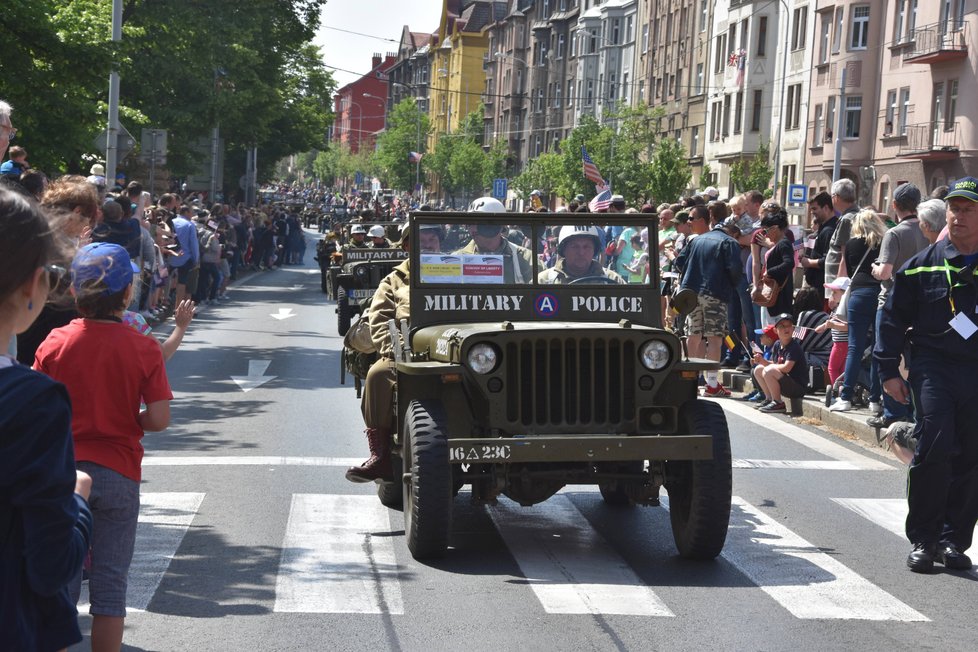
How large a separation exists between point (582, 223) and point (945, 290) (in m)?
2.15

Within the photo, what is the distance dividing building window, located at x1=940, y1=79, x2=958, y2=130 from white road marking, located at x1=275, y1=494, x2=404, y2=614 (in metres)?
39.7

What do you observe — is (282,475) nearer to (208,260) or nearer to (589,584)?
(589,584)

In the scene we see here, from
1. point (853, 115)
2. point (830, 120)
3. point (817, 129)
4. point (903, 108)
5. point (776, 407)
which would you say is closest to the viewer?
point (776, 407)

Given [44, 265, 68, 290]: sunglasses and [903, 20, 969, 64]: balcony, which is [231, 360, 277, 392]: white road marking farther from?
[903, 20, 969, 64]: balcony

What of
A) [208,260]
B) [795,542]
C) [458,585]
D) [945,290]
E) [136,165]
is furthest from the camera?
[136,165]

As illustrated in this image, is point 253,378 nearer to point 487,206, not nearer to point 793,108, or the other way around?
point 487,206

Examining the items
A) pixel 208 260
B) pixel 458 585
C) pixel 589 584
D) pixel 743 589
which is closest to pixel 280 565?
pixel 458 585

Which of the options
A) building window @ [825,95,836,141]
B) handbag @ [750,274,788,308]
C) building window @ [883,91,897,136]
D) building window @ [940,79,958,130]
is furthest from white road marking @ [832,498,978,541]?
building window @ [825,95,836,141]

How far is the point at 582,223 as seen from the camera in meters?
8.79

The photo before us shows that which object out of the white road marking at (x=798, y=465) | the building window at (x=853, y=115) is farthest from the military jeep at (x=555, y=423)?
the building window at (x=853, y=115)

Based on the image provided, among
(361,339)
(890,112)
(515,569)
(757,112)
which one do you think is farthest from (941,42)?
(515,569)

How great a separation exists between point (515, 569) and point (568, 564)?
301 millimetres

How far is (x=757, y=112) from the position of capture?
206 ft

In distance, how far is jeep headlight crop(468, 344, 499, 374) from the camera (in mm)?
7648
